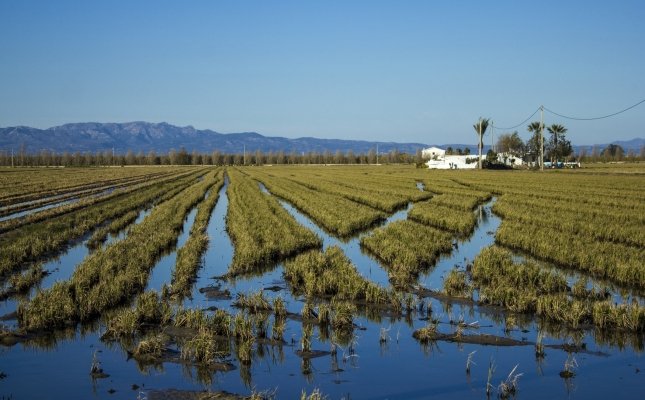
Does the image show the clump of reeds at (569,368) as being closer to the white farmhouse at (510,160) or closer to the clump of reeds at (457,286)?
the clump of reeds at (457,286)

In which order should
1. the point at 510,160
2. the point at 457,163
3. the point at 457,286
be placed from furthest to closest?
the point at 510,160
the point at 457,163
the point at 457,286

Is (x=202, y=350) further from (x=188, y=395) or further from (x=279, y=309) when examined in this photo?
(x=279, y=309)

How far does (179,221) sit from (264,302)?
13247 millimetres

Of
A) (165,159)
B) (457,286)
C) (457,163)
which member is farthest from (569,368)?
(165,159)

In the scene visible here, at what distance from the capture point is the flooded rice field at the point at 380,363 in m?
6.66

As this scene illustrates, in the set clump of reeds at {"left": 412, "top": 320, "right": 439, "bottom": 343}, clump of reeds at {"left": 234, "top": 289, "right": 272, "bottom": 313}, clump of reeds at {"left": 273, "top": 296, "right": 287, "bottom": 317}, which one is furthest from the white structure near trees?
clump of reeds at {"left": 412, "top": 320, "right": 439, "bottom": 343}

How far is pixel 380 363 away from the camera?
298 inches

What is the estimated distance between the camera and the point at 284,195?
37.7 metres

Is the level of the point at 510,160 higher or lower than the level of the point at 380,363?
higher

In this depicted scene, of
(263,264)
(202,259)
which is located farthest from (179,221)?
(263,264)

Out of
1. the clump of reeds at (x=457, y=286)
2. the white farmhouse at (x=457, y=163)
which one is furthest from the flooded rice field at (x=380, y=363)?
the white farmhouse at (x=457, y=163)

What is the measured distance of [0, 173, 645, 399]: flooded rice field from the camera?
6.66 metres

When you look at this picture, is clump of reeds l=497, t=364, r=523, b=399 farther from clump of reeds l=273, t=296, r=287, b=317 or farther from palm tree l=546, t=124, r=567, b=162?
palm tree l=546, t=124, r=567, b=162

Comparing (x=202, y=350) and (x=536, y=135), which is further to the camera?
(x=536, y=135)
